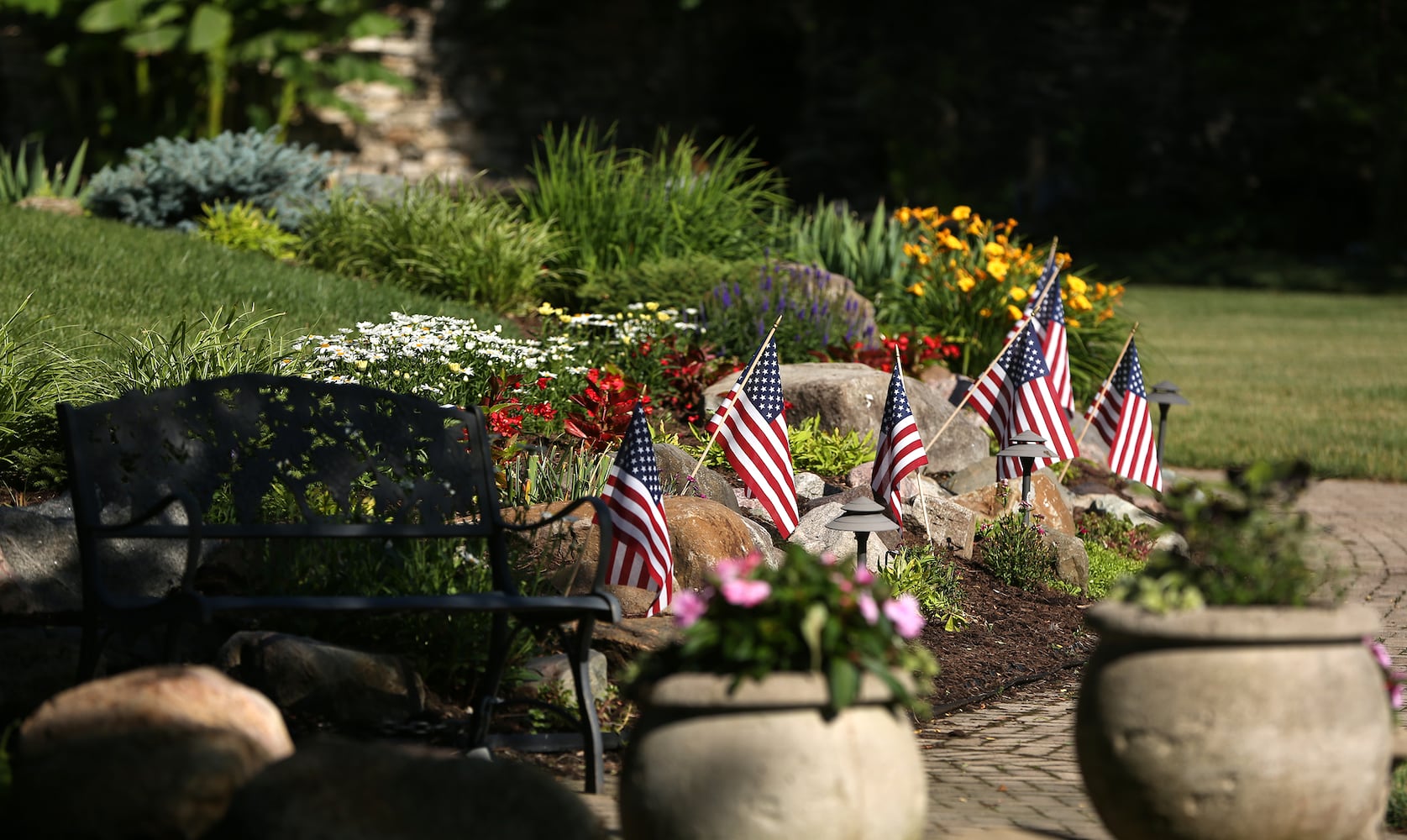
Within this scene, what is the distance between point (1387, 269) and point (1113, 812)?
24342mm

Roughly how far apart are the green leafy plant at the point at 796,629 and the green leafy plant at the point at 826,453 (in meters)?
4.86

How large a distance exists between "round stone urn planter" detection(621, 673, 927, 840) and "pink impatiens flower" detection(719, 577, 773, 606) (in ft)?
0.53

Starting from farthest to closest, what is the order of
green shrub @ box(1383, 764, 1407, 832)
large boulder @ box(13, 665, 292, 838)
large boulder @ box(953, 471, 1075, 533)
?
large boulder @ box(953, 471, 1075, 533), green shrub @ box(1383, 764, 1407, 832), large boulder @ box(13, 665, 292, 838)

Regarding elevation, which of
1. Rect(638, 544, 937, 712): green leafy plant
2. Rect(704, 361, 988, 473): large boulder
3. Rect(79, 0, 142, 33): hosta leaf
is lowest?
Rect(704, 361, 988, 473): large boulder

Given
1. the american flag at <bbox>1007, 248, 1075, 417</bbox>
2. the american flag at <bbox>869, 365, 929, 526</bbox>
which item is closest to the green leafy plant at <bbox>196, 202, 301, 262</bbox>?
the american flag at <bbox>1007, 248, 1075, 417</bbox>

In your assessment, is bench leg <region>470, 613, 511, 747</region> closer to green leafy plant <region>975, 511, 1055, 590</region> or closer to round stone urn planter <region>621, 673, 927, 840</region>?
round stone urn planter <region>621, 673, 927, 840</region>

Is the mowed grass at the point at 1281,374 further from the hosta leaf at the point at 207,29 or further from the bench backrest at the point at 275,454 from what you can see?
the hosta leaf at the point at 207,29

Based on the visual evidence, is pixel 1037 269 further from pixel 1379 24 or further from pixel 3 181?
pixel 1379 24

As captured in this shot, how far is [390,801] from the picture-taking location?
280 centimetres

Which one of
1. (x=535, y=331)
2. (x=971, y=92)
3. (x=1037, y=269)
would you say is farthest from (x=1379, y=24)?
(x=535, y=331)

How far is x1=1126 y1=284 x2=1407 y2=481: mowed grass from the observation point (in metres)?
11.5

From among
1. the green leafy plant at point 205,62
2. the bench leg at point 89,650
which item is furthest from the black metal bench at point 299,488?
the green leafy plant at point 205,62

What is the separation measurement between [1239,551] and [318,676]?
2.54 meters

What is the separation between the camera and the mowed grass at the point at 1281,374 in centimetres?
1148
